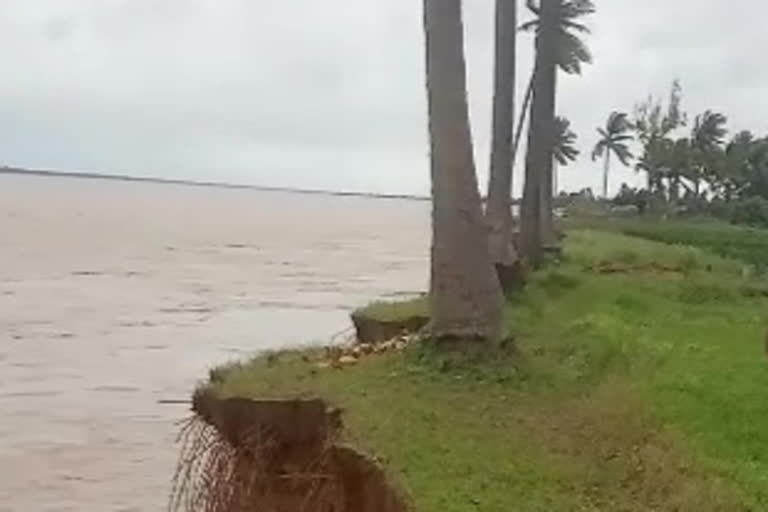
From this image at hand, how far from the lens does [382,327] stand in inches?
627

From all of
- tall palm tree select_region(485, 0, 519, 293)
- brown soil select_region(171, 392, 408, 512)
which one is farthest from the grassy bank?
tall palm tree select_region(485, 0, 519, 293)

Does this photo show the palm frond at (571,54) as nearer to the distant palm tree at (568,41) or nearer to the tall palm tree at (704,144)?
the distant palm tree at (568,41)

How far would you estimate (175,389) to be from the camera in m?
22.8

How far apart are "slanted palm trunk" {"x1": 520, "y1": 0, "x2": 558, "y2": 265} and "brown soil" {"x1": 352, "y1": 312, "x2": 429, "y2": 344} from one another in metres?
9.03

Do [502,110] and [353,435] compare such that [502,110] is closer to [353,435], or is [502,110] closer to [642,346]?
[642,346]

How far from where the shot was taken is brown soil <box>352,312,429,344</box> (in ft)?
51.0

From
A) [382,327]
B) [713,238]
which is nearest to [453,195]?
[382,327]

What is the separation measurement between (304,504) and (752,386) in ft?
12.8

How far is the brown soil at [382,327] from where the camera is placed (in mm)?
15534

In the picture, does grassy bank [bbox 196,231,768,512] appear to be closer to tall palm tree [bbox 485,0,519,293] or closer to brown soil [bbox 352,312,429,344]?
brown soil [bbox 352,312,429,344]

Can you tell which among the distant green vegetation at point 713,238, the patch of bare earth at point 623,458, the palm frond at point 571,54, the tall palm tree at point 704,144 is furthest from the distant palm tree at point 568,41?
the tall palm tree at point 704,144

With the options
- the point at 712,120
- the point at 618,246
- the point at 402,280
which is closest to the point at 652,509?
the point at 618,246

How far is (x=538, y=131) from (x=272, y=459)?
50.3ft

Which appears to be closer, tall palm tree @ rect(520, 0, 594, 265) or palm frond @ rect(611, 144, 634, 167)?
tall palm tree @ rect(520, 0, 594, 265)
